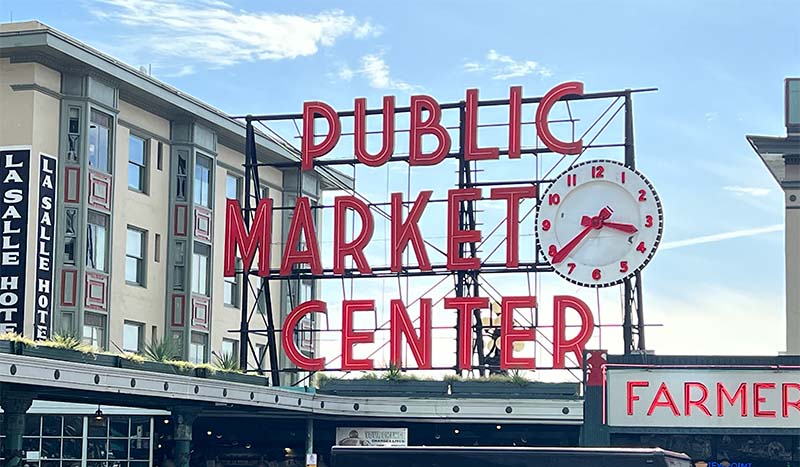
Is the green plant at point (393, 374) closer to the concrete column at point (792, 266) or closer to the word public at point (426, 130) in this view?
the word public at point (426, 130)

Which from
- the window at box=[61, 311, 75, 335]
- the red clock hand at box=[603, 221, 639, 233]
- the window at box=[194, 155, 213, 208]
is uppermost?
the window at box=[194, 155, 213, 208]

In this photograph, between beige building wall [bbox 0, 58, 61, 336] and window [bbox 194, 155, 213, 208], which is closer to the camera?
beige building wall [bbox 0, 58, 61, 336]

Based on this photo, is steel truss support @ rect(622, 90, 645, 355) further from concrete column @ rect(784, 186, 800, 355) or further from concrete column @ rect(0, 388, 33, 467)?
concrete column @ rect(0, 388, 33, 467)

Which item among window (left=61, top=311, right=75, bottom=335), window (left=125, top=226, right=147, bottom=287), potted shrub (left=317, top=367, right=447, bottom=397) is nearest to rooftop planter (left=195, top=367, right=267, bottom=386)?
potted shrub (left=317, top=367, right=447, bottom=397)

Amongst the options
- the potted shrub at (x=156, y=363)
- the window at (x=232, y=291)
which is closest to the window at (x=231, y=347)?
the window at (x=232, y=291)

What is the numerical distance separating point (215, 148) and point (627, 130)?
19.7m

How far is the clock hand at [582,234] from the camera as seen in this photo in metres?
54.0

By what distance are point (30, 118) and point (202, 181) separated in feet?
43.6

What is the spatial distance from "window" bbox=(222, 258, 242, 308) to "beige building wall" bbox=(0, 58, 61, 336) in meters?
16.2

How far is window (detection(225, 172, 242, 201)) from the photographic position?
66.1m

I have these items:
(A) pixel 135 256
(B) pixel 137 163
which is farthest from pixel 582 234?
(B) pixel 137 163

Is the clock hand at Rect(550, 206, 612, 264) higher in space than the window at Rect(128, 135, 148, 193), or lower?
lower

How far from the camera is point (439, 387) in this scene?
49188 mm

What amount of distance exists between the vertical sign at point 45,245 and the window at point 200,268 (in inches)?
449
